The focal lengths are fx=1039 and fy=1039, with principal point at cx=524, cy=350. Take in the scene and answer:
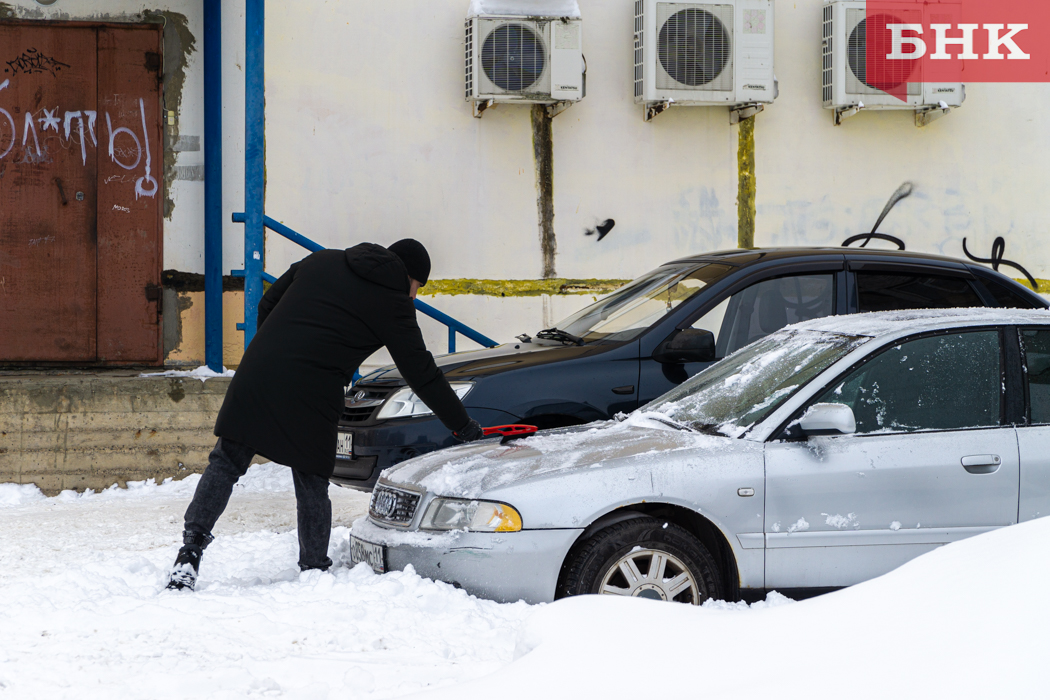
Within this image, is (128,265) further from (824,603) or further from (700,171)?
(824,603)

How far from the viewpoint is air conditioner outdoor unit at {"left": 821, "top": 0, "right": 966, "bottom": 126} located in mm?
9797

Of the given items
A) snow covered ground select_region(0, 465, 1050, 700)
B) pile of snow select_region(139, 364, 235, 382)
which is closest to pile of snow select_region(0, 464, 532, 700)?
snow covered ground select_region(0, 465, 1050, 700)

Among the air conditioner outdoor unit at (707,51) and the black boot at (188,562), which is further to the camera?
the air conditioner outdoor unit at (707,51)

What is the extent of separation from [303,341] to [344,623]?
4.40 ft

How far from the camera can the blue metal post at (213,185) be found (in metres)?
8.89

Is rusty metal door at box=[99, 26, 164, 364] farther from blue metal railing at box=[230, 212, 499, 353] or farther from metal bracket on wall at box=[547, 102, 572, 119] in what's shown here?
metal bracket on wall at box=[547, 102, 572, 119]

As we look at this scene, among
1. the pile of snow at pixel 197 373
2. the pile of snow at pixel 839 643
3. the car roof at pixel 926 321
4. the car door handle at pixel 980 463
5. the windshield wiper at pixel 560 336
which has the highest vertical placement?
the car roof at pixel 926 321

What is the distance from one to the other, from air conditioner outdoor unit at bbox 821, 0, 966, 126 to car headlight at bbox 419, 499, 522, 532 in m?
7.25

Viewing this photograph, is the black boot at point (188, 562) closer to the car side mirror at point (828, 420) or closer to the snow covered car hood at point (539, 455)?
the snow covered car hood at point (539, 455)

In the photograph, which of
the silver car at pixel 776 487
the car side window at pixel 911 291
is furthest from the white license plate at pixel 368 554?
the car side window at pixel 911 291

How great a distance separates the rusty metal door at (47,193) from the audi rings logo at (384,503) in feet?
17.7

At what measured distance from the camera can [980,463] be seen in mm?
4117

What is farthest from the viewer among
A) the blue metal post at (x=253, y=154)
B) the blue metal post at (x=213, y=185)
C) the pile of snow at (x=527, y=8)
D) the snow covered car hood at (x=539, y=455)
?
the pile of snow at (x=527, y=8)

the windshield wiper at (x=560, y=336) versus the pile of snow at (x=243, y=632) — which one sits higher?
the windshield wiper at (x=560, y=336)
